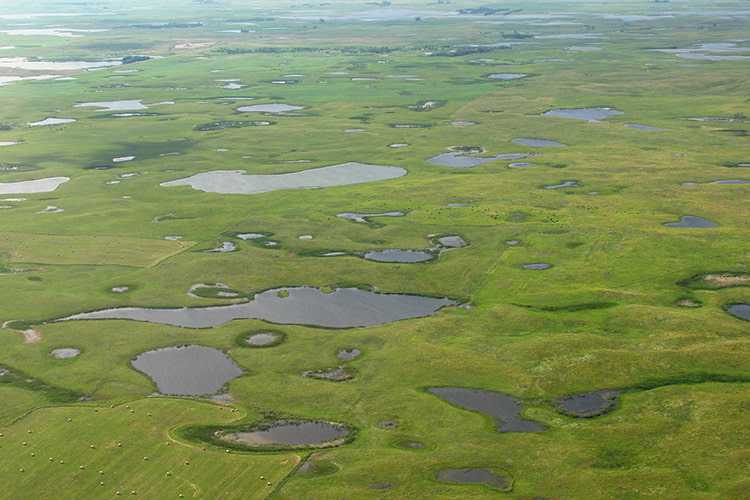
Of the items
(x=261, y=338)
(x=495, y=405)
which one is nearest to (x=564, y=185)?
(x=261, y=338)

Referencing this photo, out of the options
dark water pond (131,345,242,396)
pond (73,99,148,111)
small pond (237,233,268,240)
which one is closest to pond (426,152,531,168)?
small pond (237,233,268,240)

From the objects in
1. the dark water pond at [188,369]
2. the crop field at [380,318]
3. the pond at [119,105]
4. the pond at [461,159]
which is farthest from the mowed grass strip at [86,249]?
the pond at [119,105]

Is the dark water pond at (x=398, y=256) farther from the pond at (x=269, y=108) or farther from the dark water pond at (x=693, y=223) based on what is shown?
the pond at (x=269, y=108)

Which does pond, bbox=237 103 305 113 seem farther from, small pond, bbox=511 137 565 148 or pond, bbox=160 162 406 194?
small pond, bbox=511 137 565 148

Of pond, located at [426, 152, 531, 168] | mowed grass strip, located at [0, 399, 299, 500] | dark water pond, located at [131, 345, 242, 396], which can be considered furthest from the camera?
pond, located at [426, 152, 531, 168]

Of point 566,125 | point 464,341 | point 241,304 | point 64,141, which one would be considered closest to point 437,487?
point 464,341

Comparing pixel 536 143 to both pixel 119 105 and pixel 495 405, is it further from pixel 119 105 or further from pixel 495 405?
pixel 119 105
